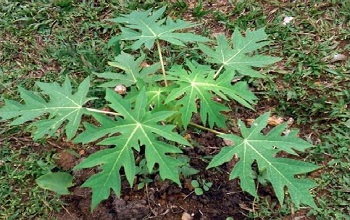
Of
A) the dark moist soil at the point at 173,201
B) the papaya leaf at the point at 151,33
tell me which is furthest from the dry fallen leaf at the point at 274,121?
the papaya leaf at the point at 151,33

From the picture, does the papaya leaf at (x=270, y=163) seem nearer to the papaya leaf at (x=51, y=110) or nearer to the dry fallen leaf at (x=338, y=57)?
the papaya leaf at (x=51, y=110)

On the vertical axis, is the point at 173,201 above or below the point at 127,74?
below

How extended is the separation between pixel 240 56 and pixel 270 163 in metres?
0.73

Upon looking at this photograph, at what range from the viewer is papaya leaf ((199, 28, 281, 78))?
2.64m

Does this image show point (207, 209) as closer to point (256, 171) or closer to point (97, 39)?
point (256, 171)

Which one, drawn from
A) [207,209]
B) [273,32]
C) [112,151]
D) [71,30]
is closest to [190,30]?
[273,32]

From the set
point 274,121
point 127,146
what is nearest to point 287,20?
point 274,121

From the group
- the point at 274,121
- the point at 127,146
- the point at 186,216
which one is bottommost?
the point at 186,216

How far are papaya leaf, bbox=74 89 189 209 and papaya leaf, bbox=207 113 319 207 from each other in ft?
0.74

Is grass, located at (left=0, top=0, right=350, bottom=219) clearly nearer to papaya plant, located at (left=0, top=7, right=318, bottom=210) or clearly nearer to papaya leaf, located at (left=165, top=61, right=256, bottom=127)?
papaya plant, located at (left=0, top=7, right=318, bottom=210)

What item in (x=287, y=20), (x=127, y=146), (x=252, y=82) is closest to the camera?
(x=127, y=146)

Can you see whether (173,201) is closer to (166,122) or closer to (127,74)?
(166,122)

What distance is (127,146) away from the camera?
84.8 inches

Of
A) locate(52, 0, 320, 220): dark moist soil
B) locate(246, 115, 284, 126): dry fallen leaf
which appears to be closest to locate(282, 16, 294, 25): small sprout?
locate(246, 115, 284, 126): dry fallen leaf
